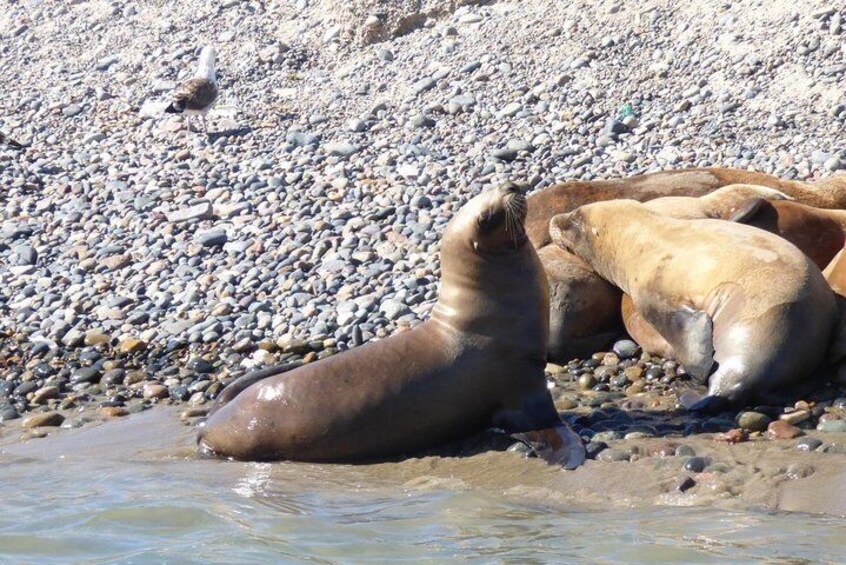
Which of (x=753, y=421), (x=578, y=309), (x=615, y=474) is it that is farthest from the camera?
(x=578, y=309)

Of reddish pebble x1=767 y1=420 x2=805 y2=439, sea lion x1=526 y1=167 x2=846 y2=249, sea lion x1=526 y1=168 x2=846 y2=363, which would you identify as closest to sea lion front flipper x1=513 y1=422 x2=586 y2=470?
reddish pebble x1=767 y1=420 x2=805 y2=439

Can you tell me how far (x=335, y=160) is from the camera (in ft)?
41.6

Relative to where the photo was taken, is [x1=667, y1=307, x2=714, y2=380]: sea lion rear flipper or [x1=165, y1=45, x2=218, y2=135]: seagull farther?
[x1=165, y1=45, x2=218, y2=135]: seagull

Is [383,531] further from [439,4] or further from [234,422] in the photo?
[439,4]

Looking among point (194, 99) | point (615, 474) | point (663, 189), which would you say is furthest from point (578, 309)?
point (194, 99)

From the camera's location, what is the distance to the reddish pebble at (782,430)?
20.2 feet

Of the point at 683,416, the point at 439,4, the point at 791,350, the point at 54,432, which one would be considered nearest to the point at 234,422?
the point at 54,432

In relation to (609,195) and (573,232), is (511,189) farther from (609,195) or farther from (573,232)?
(609,195)

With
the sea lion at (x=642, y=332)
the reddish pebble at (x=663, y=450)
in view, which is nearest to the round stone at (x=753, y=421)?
the reddish pebble at (x=663, y=450)

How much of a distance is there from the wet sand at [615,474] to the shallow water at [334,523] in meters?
0.03

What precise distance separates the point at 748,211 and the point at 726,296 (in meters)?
1.21

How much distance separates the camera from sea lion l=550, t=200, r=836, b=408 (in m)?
6.70

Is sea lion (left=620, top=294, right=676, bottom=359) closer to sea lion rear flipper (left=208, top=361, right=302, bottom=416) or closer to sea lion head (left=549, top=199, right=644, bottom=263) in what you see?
sea lion head (left=549, top=199, right=644, bottom=263)

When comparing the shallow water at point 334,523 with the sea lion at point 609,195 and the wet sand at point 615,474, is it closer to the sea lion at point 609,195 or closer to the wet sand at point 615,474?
the wet sand at point 615,474
